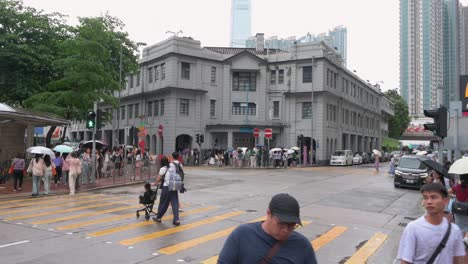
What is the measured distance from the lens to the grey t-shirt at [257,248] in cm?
286

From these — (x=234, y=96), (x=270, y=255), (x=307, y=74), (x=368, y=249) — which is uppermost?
(x=307, y=74)

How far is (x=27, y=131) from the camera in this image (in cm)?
2448

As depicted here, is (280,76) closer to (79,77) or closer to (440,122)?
(79,77)

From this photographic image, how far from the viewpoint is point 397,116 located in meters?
91.4

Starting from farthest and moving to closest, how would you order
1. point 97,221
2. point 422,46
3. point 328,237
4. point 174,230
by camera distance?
1. point 422,46
2. point 97,221
3. point 174,230
4. point 328,237

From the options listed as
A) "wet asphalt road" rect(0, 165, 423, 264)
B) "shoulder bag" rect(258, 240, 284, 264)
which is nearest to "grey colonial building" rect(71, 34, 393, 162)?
"wet asphalt road" rect(0, 165, 423, 264)

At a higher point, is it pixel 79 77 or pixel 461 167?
pixel 79 77

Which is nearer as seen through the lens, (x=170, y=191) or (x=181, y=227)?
(x=181, y=227)

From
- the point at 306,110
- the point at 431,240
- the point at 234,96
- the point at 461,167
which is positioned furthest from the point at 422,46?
the point at 431,240

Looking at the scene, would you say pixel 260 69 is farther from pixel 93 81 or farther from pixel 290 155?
pixel 93 81

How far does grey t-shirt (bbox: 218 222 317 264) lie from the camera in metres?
2.86

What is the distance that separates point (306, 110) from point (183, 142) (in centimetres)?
1415

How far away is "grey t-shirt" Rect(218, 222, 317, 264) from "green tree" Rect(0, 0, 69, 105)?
27.4 m

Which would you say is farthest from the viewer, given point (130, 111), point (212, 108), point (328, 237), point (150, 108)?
point (130, 111)
